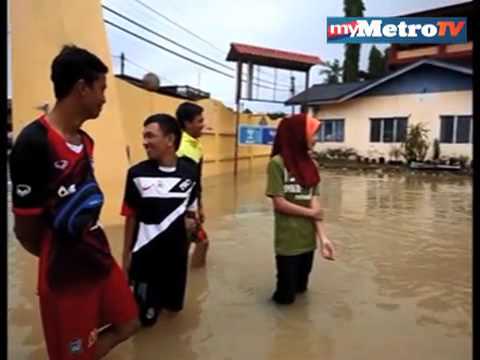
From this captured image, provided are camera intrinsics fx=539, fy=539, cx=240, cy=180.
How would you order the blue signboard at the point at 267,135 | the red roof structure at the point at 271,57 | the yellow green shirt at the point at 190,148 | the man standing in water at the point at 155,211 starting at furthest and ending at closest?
the red roof structure at the point at 271,57, the blue signboard at the point at 267,135, the yellow green shirt at the point at 190,148, the man standing in water at the point at 155,211

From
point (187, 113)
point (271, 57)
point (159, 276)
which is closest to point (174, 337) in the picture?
point (159, 276)

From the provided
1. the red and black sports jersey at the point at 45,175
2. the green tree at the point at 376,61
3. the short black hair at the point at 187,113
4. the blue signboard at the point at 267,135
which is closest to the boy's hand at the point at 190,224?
the short black hair at the point at 187,113

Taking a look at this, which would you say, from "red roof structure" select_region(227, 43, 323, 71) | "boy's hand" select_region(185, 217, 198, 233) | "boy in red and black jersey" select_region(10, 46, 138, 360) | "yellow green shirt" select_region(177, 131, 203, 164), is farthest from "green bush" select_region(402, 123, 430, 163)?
"boy in red and black jersey" select_region(10, 46, 138, 360)

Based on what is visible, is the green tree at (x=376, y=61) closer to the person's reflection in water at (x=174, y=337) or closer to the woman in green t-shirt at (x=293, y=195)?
the woman in green t-shirt at (x=293, y=195)

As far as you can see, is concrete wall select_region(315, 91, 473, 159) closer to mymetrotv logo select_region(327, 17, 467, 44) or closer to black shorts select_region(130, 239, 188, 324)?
mymetrotv logo select_region(327, 17, 467, 44)

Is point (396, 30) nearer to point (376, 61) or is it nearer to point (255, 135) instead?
point (255, 135)

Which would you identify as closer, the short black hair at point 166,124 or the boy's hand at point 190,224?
the short black hair at point 166,124

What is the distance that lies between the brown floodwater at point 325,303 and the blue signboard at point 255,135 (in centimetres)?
898

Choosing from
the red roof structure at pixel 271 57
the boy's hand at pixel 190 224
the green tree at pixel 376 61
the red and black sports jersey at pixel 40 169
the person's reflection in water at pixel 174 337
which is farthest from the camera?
the green tree at pixel 376 61

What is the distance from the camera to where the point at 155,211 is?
313cm

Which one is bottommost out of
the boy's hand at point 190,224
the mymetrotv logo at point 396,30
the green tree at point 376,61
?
the boy's hand at point 190,224

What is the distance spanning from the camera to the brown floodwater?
3.10 meters

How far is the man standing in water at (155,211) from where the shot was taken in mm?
3125

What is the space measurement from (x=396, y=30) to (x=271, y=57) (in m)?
6.10
